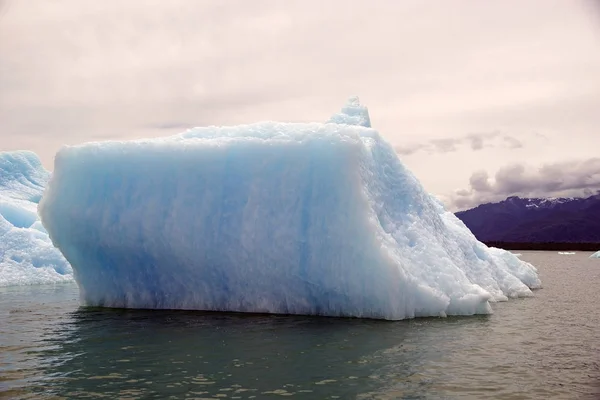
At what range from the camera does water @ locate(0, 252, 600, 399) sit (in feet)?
27.7

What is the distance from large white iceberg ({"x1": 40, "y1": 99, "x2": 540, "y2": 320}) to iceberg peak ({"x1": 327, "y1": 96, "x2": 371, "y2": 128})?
2.67 metres

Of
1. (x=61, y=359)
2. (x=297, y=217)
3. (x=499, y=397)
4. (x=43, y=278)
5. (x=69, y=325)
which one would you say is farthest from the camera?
(x=43, y=278)

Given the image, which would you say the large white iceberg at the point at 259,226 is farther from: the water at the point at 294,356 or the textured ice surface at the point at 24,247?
the textured ice surface at the point at 24,247

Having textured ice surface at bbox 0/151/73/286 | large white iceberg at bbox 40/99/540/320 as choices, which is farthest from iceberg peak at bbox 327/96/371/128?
textured ice surface at bbox 0/151/73/286

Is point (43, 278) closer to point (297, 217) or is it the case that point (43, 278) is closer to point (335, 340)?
point (297, 217)

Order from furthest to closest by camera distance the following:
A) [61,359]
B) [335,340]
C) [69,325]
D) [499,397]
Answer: [69,325], [335,340], [61,359], [499,397]

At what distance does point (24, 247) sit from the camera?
27359 millimetres

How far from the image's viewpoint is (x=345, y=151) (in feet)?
48.7

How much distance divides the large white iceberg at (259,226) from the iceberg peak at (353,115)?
8.77 feet

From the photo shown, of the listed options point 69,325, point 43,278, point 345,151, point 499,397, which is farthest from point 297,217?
point 43,278

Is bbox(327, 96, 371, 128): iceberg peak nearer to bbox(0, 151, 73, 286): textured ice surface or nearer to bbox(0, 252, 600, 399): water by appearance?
bbox(0, 252, 600, 399): water

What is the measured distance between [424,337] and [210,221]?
6492mm

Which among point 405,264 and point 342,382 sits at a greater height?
point 405,264

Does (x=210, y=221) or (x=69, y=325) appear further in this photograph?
(x=210, y=221)
